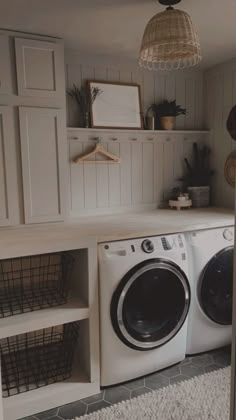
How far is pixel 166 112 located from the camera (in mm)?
3084

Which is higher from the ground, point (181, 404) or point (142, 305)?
point (142, 305)

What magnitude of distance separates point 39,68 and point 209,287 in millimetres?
2026

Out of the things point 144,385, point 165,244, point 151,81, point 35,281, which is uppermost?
point 151,81

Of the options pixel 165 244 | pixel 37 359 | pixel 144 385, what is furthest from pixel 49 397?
pixel 165 244

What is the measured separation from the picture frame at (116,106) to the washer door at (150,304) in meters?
1.36

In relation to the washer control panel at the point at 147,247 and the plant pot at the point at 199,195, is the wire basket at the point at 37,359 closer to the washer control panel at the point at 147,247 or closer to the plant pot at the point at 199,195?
the washer control panel at the point at 147,247

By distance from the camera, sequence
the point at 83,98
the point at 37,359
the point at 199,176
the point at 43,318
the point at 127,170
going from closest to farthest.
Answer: the point at 43,318 → the point at 37,359 → the point at 83,98 → the point at 127,170 → the point at 199,176

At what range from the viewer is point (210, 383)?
2180 mm

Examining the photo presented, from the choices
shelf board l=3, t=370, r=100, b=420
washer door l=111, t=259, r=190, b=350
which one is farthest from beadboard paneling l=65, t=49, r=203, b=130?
shelf board l=3, t=370, r=100, b=420

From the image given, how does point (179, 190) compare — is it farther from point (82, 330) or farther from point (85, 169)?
point (82, 330)

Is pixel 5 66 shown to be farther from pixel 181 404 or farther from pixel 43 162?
pixel 181 404

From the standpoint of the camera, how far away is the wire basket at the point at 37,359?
2.15m

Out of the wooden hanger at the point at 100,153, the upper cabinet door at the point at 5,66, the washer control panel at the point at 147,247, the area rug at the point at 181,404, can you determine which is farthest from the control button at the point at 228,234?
the upper cabinet door at the point at 5,66

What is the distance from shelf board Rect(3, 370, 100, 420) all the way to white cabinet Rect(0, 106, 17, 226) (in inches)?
44.1
